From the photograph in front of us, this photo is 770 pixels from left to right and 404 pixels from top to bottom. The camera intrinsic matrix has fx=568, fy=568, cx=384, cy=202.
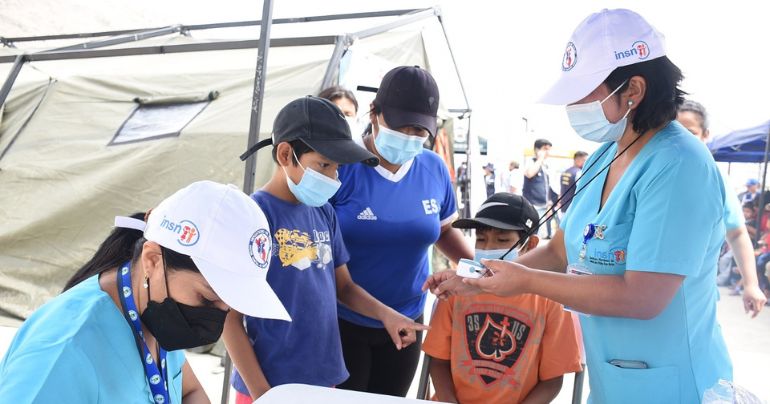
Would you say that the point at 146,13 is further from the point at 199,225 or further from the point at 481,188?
the point at 199,225

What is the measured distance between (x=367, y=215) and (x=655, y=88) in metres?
0.96

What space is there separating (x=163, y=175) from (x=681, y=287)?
3.69m

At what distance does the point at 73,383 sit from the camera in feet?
2.99

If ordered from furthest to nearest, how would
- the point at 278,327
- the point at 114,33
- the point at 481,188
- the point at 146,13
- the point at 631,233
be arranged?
the point at 146,13, the point at 481,188, the point at 114,33, the point at 278,327, the point at 631,233

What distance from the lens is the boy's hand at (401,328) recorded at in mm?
1657

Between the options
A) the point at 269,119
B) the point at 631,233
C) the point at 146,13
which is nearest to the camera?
the point at 631,233

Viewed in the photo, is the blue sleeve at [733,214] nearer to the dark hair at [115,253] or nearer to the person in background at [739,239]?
the person in background at [739,239]

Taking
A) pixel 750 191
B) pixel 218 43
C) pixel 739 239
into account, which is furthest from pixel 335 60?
pixel 750 191

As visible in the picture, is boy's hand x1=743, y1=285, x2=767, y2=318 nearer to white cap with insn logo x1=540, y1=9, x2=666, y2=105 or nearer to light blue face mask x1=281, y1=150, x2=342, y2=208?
white cap with insn logo x1=540, y1=9, x2=666, y2=105

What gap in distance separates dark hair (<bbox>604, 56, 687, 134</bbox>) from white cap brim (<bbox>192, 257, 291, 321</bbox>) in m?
0.87

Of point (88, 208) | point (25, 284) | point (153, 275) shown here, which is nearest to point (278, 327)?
point (153, 275)

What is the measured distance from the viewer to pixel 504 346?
180 centimetres

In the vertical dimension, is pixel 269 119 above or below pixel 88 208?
above

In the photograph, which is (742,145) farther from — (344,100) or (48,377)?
(48,377)
